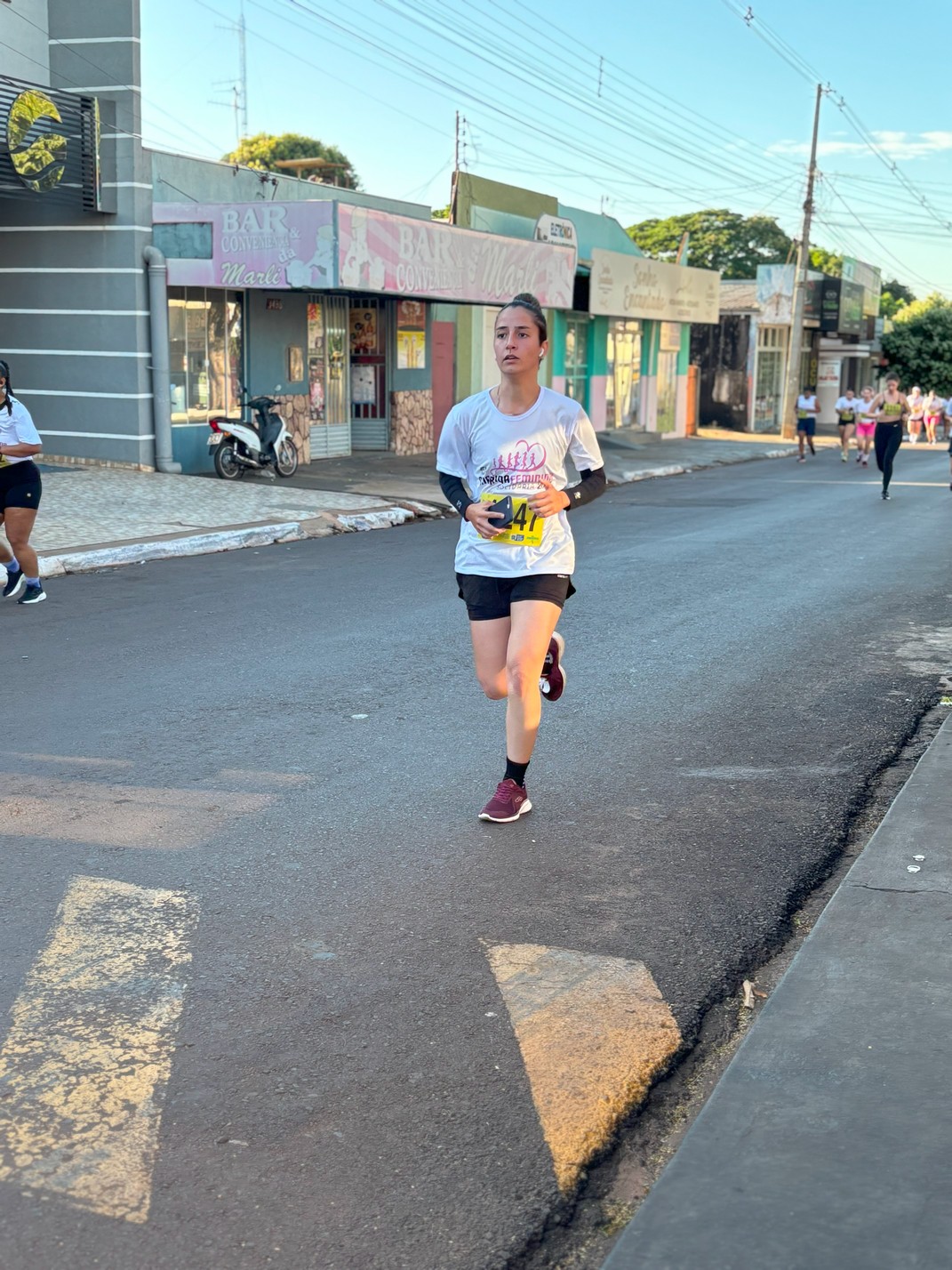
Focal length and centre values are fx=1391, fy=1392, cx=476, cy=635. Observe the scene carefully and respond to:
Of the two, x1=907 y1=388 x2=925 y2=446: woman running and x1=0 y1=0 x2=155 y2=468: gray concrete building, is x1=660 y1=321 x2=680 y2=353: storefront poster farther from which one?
x1=0 y1=0 x2=155 y2=468: gray concrete building

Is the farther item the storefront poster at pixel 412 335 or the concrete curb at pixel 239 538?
the storefront poster at pixel 412 335

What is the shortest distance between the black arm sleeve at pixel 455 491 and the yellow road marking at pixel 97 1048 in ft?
5.79

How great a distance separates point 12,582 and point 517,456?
6229 millimetres

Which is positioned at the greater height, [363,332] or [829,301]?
[829,301]

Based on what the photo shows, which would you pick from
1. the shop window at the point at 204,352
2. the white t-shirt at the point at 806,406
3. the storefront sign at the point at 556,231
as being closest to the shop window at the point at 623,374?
the storefront sign at the point at 556,231

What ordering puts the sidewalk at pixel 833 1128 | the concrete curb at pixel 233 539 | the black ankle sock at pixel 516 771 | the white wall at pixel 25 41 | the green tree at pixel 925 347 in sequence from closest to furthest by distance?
the sidewalk at pixel 833 1128
the black ankle sock at pixel 516 771
the concrete curb at pixel 233 539
the white wall at pixel 25 41
the green tree at pixel 925 347

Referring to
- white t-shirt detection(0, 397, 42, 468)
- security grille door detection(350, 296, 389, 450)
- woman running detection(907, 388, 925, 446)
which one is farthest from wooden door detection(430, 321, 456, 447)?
woman running detection(907, 388, 925, 446)

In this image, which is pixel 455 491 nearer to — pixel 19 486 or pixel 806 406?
pixel 19 486

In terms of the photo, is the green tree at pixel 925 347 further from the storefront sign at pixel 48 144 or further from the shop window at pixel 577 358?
the storefront sign at pixel 48 144

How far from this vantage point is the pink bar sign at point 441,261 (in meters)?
18.9

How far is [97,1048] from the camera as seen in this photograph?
3.40 m

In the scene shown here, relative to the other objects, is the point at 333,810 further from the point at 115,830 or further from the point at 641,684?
the point at 641,684

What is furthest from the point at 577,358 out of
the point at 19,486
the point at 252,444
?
the point at 19,486

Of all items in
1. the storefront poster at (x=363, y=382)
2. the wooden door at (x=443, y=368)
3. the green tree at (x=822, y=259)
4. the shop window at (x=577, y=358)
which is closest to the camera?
the storefront poster at (x=363, y=382)
